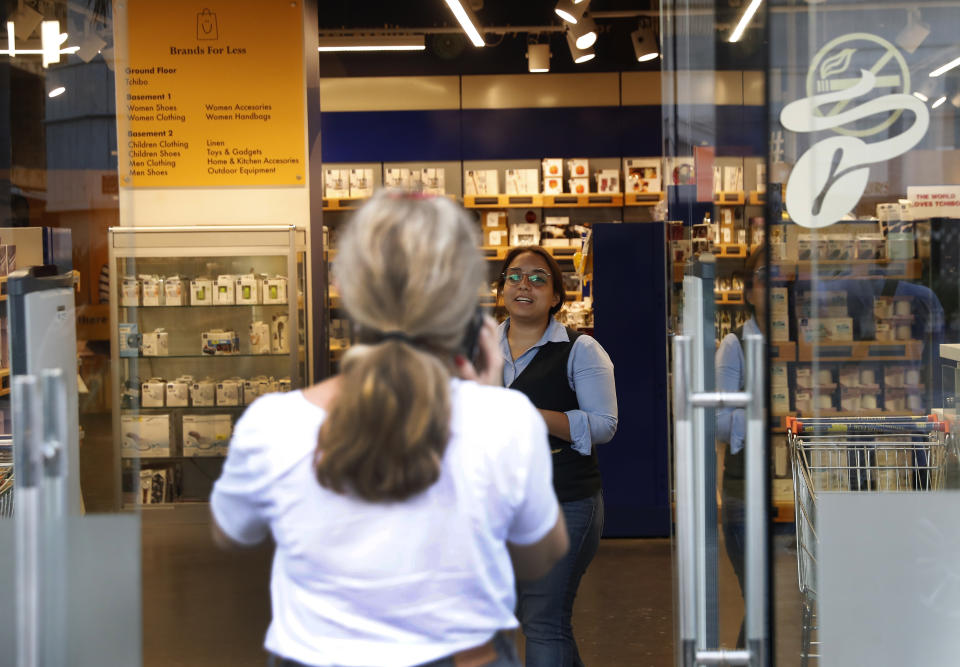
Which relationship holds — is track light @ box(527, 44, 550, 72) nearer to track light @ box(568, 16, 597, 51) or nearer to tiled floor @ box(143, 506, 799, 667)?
track light @ box(568, 16, 597, 51)

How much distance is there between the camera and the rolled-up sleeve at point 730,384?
83.9 inches

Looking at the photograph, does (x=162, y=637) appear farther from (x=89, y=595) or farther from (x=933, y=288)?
(x=933, y=288)

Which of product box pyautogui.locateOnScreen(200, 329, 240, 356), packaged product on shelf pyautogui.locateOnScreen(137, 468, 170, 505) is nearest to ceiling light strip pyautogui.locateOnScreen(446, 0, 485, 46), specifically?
product box pyautogui.locateOnScreen(200, 329, 240, 356)

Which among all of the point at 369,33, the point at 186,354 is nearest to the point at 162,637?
the point at 186,354

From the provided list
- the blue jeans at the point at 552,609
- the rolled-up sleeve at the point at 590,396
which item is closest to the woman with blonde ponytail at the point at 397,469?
the blue jeans at the point at 552,609

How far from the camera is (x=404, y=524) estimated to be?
4.73ft

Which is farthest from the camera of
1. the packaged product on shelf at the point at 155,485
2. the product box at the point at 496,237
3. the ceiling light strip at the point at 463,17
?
the product box at the point at 496,237

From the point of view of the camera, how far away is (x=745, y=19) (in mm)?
2105

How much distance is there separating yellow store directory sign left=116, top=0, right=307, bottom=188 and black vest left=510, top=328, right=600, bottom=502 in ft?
10.9

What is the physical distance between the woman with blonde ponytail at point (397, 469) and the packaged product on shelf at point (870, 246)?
1206mm

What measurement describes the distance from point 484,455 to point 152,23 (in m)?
5.36

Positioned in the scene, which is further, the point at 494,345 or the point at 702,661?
the point at 702,661

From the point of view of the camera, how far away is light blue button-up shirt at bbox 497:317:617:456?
10.8 feet

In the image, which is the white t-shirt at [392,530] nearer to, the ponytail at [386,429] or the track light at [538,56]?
the ponytail at [386,429]
